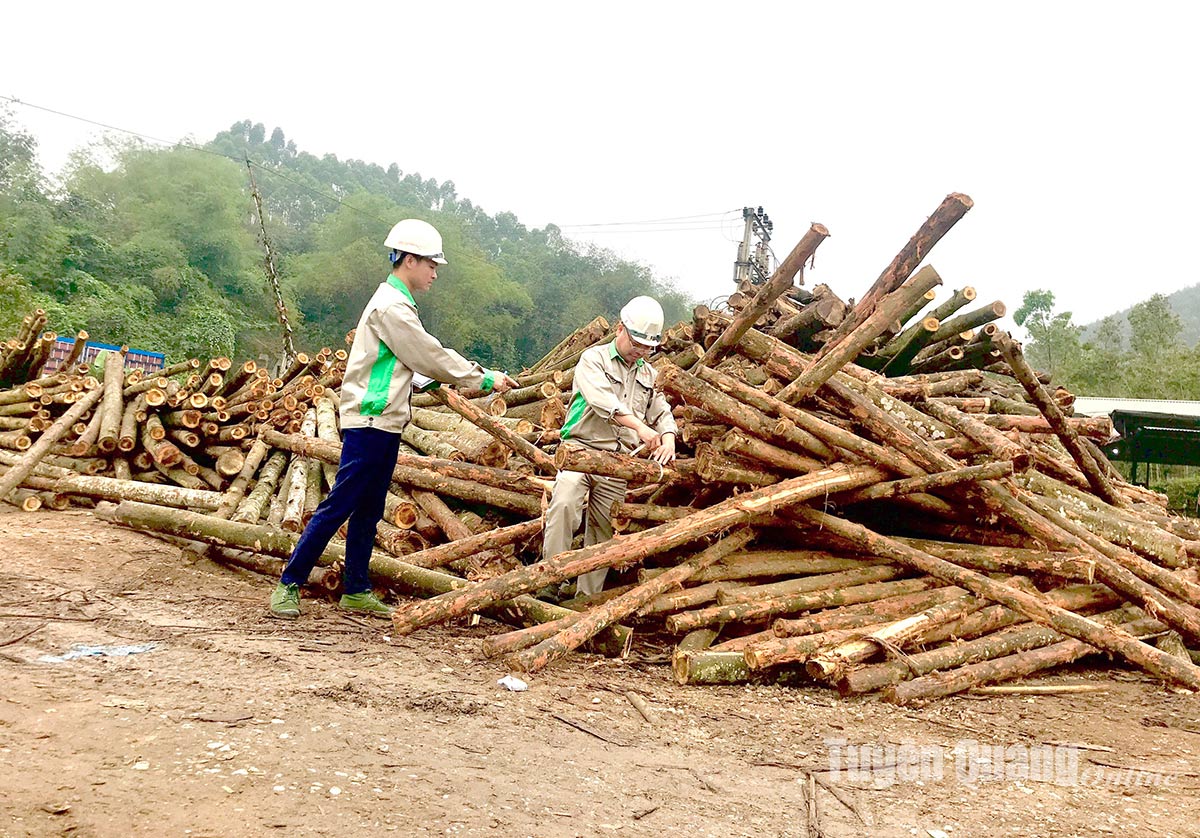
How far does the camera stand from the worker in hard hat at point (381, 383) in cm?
480

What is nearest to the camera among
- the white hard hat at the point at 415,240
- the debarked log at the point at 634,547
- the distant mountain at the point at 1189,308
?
the debarked log at the point at 634,547

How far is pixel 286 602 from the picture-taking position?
4941 millimetres

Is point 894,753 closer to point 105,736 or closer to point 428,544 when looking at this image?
point 105,736

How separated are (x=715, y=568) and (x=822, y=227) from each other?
2.50 m

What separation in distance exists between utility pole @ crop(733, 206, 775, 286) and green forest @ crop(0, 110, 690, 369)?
799 inches

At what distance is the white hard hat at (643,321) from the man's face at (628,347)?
0.03m

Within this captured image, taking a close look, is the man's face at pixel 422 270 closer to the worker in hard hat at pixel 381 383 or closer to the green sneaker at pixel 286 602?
the worker in hard hat at pixel 381 383

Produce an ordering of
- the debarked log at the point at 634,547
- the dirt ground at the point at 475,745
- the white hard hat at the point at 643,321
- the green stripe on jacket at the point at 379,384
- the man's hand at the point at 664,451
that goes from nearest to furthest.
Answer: the dirt ground at the point at 475,745
the debarked log at the point at 634,547
the green stripe on jacket at the point at 379,384
the man's hand at the point at 664,451
the white hard hat at the point at 643,321

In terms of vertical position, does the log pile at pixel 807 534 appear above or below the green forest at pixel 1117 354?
below

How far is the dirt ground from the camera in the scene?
8.43 ft

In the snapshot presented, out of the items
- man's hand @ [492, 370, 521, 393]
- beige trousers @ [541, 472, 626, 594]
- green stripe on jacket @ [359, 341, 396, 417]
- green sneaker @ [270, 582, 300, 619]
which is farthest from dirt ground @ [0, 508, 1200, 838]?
man's hand @ [492, 370, 521, 393]

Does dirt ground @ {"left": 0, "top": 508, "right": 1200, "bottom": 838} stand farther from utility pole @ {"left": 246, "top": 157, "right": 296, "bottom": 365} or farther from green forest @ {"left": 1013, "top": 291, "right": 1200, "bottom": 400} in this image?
green forest @ {"left": 1013, "top": 291, "right": 1200, "bottom": 400}

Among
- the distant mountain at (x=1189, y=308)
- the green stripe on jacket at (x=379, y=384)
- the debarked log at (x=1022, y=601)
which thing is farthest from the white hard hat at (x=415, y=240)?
the distant mountain at (x=1189, y=308)

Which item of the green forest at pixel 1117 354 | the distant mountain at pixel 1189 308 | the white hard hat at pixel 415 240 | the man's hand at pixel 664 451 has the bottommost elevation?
the man's hand at pixel 664 451
